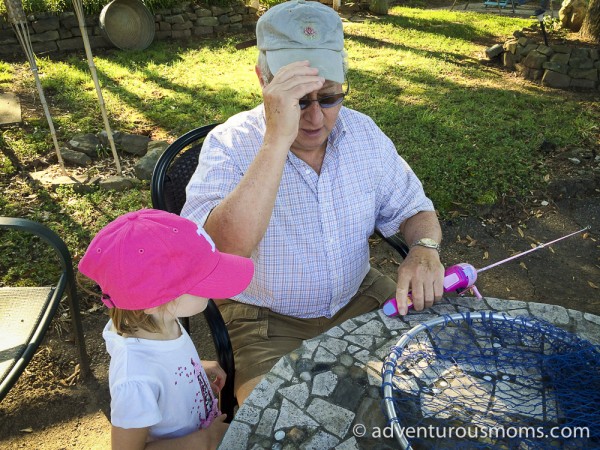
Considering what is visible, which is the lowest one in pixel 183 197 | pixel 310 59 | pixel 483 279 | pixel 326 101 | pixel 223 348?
pixel 483 279

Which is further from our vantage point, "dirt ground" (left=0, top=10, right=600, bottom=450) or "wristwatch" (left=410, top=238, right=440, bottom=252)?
"dirt ground" (left=0, top=10, right=600, bottom=450)

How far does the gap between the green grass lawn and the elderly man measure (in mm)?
1929

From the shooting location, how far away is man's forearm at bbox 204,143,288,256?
1.58 m

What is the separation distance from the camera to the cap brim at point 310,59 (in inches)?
67.9

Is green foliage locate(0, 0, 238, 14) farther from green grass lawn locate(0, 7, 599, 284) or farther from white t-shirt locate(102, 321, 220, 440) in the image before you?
white t-shirt locate(102, 321, 220, 440)

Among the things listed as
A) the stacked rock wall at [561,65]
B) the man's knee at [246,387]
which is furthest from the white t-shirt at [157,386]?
the stacked rock wall at [561,65]

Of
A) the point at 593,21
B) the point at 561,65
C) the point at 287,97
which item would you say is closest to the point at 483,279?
the point at 287,97

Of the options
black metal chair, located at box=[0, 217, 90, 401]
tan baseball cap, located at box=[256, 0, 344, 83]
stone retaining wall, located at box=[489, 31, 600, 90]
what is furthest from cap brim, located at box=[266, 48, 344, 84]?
stone retaining wall, located at box=[489, 31, 600, 90]

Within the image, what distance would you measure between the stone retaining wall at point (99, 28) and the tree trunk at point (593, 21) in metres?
4.87

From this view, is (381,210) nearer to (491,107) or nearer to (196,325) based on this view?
(196,325)

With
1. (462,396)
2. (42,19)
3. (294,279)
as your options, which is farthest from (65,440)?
(42,19)

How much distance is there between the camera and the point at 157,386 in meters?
1.35

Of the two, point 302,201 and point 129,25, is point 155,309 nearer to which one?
point 302,201

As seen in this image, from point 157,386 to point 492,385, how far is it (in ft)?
2.77
